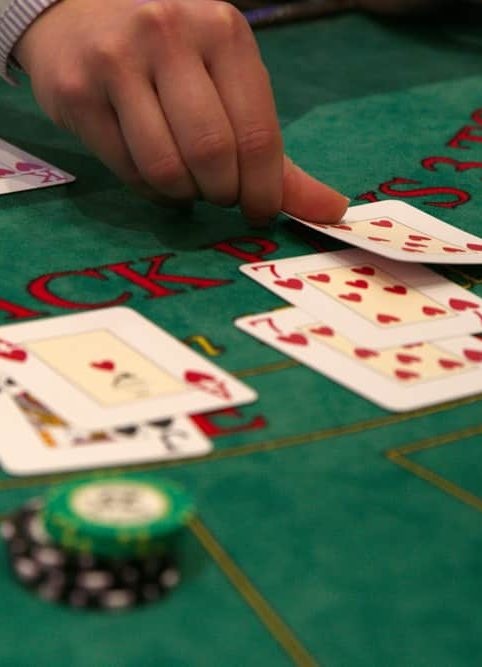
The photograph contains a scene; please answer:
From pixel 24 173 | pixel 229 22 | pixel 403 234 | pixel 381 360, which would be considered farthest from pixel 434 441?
pixel 24 173

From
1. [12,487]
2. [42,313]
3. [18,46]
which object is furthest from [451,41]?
[12,487]

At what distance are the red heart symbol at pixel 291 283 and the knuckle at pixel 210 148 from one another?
8.6 inches

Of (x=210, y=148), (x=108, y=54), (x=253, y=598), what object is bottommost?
(x=253, y=598)

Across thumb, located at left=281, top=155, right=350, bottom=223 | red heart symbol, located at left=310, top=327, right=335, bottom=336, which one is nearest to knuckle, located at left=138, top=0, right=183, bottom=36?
thumb, located at left=281, top=155, right=350, bottom=223

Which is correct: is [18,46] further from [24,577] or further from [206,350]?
[24,577]

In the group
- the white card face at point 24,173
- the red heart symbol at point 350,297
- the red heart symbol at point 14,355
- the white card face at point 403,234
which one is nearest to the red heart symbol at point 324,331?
the red heart symbol at point 350,297

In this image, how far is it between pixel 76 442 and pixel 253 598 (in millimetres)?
270

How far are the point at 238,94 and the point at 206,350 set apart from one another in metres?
0.47

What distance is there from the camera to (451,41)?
2980 mm

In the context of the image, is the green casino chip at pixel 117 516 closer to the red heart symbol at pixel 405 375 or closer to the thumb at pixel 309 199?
the red heart symbol at pixel 405 375

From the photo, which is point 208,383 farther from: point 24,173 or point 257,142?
point 24,173

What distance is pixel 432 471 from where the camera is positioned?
1.20 m

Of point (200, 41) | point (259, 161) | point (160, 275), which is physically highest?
point (200, 41)

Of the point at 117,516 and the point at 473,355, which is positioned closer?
the point at 117,516
